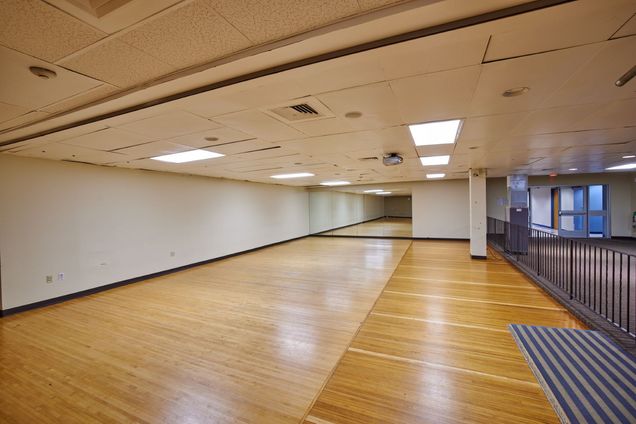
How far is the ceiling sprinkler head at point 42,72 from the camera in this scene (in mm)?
1663

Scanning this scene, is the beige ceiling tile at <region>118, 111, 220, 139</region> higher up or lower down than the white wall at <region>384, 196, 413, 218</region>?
higher up

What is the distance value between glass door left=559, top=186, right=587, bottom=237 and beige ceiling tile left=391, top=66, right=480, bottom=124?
11260 millimetres

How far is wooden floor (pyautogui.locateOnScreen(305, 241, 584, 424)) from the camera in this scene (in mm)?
1924

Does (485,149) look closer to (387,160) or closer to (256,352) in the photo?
(387,160)

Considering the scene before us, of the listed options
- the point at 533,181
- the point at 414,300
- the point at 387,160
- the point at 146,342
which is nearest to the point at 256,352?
the point at 146,342

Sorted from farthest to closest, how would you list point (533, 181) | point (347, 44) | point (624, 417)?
point (533, 181), point (624, 417), point (347, 44)

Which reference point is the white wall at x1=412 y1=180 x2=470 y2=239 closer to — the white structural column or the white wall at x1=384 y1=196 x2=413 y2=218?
the white structural column

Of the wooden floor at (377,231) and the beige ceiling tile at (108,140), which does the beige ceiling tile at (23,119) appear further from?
the wooden floor at (377,231)

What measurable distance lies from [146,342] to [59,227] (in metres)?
3.10

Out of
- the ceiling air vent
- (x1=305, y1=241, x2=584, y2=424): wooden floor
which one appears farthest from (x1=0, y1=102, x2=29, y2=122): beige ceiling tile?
Answer: (x1=305, y1=241, x2=584, y2=424): wooden floor

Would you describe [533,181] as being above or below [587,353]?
above

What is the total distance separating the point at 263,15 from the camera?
48.3 inches

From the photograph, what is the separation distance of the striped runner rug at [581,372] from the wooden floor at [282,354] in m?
0.12

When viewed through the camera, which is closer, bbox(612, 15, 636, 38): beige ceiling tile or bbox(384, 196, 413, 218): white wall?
bbox(612, 15, 636, 38): beige ceiling tile
